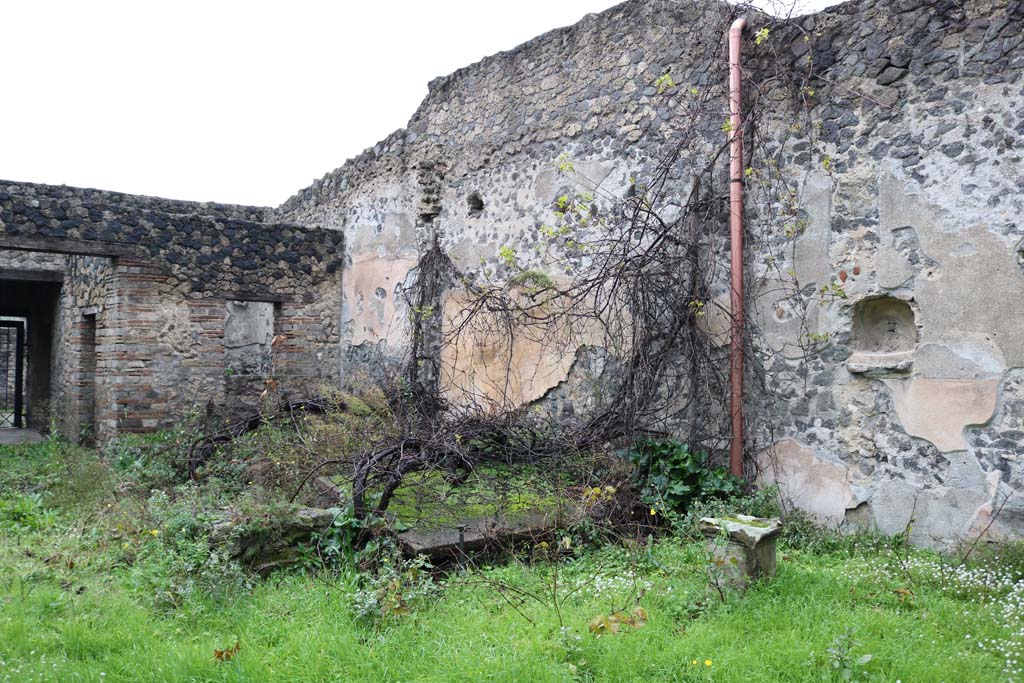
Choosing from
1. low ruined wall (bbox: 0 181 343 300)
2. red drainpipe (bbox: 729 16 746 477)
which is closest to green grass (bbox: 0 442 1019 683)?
red drainpipe (bbox: 729 16 746 477)

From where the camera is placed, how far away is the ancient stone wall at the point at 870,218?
14.1ft

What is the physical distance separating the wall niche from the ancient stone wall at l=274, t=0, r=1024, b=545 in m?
0.01

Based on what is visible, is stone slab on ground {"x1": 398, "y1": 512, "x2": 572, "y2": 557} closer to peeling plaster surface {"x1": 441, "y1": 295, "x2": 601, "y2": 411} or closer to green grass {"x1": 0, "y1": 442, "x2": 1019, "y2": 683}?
green grass {"x1": 0, "y1": 442, "x2": 1019, "y2": 683}

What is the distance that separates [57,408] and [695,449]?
10.4m

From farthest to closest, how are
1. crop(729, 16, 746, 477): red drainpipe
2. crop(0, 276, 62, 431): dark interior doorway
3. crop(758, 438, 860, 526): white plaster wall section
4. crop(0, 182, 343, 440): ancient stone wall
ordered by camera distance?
crop(0, 276, 62, 431): dark interior doorway < crop(0, 182, 343, 440): ancient stone wall < crop(729, 16, 746, 477): red drainpipe < crop(758, 438, 860, 526): white plaster wall section

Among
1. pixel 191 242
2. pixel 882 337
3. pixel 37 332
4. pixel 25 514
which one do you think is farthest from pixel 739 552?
pixel 37 332

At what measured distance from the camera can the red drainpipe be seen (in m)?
5.39

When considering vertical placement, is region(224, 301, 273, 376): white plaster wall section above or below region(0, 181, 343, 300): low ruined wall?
below

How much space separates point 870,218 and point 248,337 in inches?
340

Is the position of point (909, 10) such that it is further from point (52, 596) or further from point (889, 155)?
point (52, 596)

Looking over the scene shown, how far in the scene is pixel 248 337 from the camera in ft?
35.4

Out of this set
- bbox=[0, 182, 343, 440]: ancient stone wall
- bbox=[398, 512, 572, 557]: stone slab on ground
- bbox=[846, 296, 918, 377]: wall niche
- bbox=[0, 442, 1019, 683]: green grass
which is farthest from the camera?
bbox=[0, 182, 343, 440]: ancient stone wall

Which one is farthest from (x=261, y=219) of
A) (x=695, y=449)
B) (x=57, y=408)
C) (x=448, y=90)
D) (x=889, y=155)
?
(x=889, y=155)

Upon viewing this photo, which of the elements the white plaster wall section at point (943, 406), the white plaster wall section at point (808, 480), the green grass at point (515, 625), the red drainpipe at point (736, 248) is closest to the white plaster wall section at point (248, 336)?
the green grass at point (515, 625)
